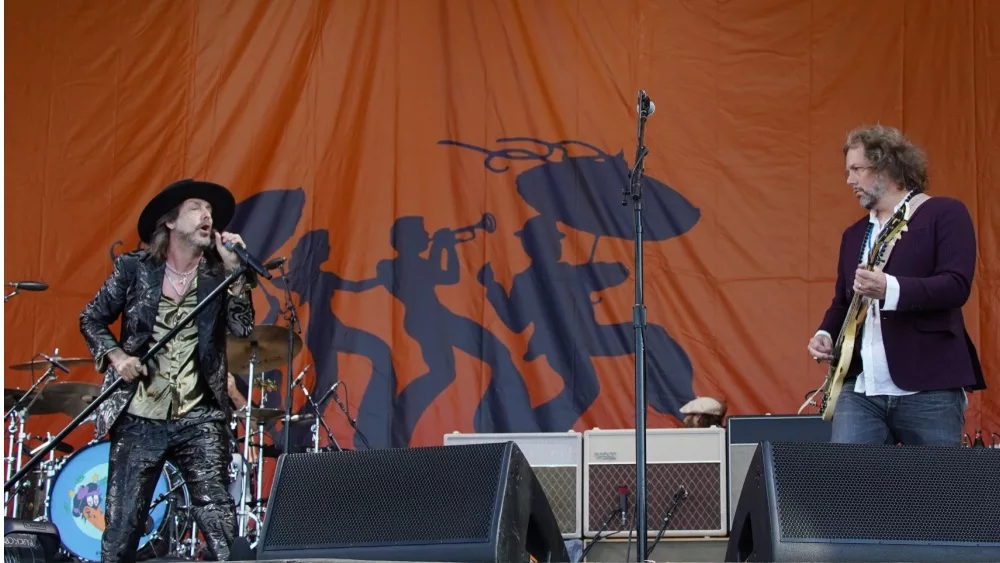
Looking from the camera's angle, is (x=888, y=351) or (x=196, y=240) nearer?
(x=888, y=351)

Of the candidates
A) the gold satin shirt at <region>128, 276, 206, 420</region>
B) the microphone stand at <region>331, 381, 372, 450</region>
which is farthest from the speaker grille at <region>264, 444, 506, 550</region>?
the microphone stand at <region>331, 381, 372, 450</region>

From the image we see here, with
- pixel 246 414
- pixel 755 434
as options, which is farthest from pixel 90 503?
pixel 755 434

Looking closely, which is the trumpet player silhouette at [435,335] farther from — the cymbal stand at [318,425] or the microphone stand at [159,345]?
the microphone stand at [159,345]

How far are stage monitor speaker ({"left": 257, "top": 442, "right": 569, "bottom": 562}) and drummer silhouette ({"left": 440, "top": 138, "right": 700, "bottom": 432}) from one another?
146 inches

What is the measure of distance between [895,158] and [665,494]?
2.56 metres

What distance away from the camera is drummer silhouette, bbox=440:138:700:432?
6.58m

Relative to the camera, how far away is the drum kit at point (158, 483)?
605cm

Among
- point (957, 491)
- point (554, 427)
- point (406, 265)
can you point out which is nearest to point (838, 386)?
point (957, 491)

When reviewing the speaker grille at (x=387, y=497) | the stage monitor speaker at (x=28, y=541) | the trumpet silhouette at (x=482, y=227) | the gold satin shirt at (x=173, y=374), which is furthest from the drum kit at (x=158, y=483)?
the speaker grille at (x=387, y=497)

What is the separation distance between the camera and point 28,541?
3.54 meters

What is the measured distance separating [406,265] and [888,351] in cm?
381

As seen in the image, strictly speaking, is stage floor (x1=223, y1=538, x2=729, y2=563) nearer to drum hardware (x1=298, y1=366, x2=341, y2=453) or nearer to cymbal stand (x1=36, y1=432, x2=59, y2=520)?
drum hardware (x1=298, y1=366, x2=341, y2=453)

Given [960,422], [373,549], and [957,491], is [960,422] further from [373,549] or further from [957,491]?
[373,549]

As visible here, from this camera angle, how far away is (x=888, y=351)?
342 centimetres
